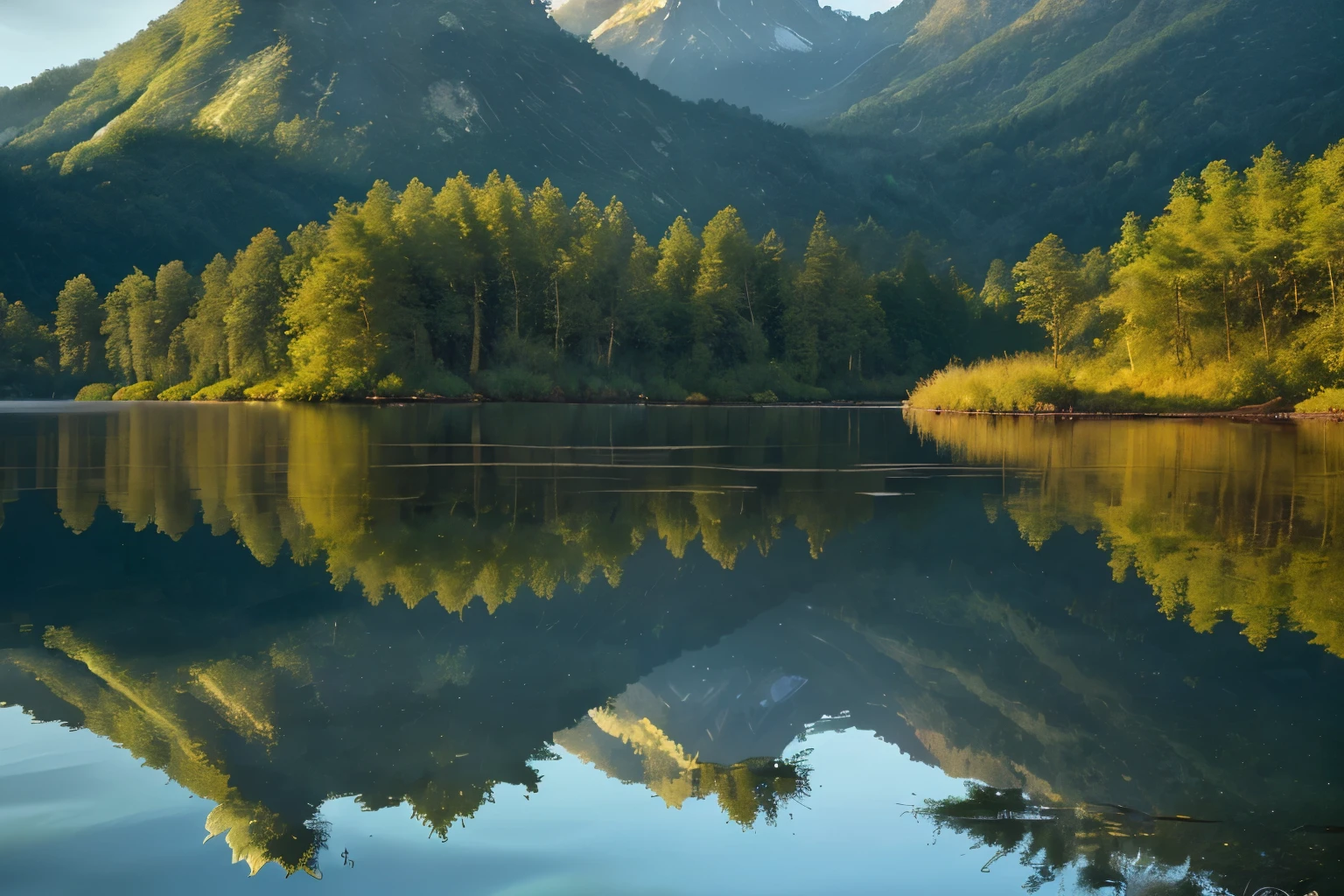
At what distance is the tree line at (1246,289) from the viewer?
51.5m

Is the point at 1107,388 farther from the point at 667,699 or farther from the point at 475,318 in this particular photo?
the point at 667,699

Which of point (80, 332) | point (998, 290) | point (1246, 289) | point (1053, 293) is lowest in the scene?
point (80, 332)

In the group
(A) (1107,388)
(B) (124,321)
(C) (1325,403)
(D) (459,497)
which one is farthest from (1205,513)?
(B) (124,321)

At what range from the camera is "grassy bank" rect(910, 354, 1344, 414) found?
2067 inches

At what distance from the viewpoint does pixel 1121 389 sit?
57.5 metres

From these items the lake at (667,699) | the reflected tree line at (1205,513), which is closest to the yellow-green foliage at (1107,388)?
the reflected tree line at (1205,513)

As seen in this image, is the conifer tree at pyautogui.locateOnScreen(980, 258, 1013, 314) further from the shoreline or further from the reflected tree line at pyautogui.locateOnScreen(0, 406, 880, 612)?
the reflected tree line at pyautogui.locateOnScreen(0, 406, 880, 612)

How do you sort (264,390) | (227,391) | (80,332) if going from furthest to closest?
(80,332) → (227,391) → (264,390)

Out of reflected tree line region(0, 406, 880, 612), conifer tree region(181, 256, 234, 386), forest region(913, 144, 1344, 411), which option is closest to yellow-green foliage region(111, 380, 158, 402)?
conifer tree region(181, 256, 234, 386)

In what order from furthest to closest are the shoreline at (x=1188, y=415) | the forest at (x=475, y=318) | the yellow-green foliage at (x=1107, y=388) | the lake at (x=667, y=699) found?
the forest at (x=475, y=318), the yellow-green foliage at (x=1107, y=388), the shoreline at (x=1188, y=415), the lake at (x=667, y=699)

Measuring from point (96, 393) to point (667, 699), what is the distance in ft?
308

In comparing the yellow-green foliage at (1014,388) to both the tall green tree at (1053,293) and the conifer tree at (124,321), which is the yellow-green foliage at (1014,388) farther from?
the conifer tree at (124,321)

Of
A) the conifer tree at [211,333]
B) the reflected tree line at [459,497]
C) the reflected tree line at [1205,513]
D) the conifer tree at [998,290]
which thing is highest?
the conifer tree at [998,290]

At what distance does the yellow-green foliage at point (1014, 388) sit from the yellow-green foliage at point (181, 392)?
55670 mm
